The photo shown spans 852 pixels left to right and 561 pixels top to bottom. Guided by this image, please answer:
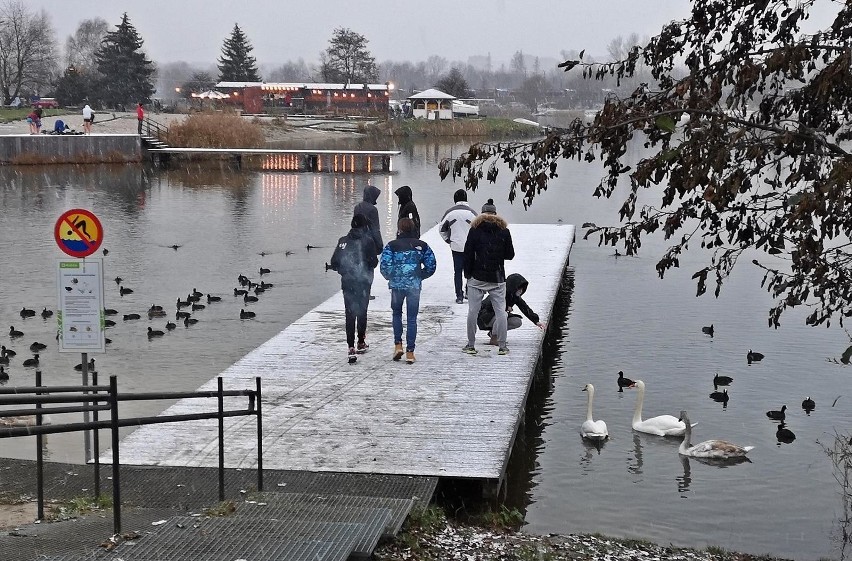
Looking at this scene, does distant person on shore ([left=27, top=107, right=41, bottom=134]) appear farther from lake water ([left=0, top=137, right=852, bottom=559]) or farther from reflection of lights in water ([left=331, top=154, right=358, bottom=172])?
lake water ([left=0, top=137, right=852, bottom=559])

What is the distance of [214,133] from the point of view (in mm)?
64000

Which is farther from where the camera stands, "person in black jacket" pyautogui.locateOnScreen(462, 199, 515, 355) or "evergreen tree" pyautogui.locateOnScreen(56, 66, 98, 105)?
"evergreen tree" pyautogui.locateOnScreen(56, 66, 98, 105)

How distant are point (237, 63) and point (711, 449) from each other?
376ft

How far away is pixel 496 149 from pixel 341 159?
5625 centimetres

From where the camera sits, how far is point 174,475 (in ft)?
31.5

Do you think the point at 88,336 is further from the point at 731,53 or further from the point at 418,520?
the point at 731,53

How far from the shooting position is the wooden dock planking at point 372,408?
10.1m

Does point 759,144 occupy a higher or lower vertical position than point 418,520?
higher

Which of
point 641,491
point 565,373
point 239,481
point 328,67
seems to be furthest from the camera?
point 328,67

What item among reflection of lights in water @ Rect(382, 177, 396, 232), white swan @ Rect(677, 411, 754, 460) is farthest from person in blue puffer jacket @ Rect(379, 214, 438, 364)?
reflection of lights in water @ Rect(382, 177, 396, 232)

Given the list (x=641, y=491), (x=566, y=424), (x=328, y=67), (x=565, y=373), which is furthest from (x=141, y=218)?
(x=328, y=67)

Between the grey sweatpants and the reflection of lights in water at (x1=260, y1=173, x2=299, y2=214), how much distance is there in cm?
2589

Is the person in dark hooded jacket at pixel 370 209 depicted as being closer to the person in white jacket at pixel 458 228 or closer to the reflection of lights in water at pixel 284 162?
the person in white jacket at pixel 458 228

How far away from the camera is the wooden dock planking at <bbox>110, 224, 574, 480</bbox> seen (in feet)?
33.2
